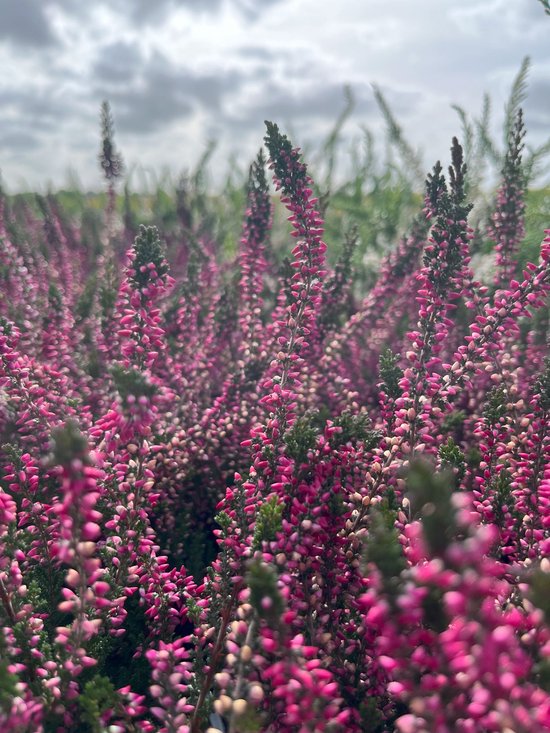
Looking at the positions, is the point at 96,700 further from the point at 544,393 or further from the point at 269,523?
the point at 544,393

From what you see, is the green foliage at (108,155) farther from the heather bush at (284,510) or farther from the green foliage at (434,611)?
the green foliage at (434,611)

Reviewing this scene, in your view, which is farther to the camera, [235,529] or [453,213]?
[453,213]

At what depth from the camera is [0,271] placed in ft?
16.9

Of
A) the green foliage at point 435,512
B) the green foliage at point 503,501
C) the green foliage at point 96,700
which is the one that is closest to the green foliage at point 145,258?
the green foliage at point 96,700

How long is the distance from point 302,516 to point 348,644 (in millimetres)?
689

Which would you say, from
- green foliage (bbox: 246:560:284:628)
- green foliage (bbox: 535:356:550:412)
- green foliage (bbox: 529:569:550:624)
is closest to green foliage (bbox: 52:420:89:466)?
green foliage (bbox: 246:560:284:628)

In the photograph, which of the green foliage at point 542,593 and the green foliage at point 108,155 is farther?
the green foliage at point 108,155

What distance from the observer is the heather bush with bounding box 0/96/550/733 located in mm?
1452

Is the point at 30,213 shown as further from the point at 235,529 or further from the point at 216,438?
the point at 235,529

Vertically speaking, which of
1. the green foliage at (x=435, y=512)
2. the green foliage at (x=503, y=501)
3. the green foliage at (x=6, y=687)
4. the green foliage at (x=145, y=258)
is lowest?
the green foliage at (x=6, y=687)

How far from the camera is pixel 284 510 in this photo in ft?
7.27

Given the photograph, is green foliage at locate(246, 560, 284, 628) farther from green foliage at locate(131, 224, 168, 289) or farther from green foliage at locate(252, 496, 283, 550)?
green foliage at locate(131, 224, 168, 289)

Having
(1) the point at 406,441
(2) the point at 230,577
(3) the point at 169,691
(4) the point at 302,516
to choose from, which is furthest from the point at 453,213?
(3) the point at 169,691

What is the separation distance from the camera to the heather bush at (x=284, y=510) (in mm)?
1452
